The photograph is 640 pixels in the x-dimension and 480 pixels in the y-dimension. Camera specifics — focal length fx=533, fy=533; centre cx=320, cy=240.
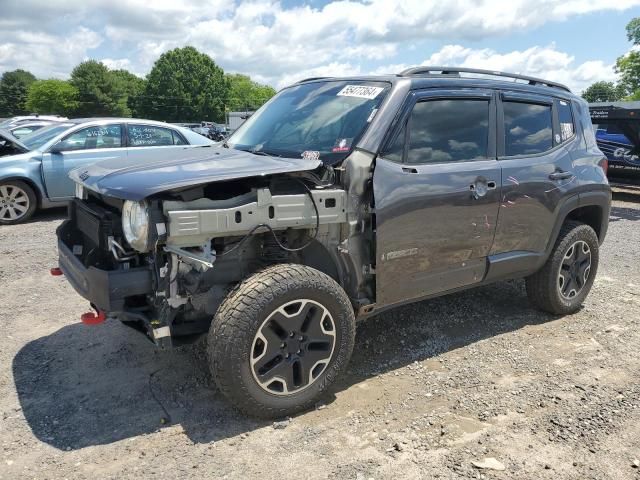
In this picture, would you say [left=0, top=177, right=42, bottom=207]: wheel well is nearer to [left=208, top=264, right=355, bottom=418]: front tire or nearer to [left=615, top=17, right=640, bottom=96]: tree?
[left=208, top=264, right=355, bottom=418]: front tire

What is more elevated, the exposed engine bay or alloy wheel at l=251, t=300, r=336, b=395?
the exposed engine bay

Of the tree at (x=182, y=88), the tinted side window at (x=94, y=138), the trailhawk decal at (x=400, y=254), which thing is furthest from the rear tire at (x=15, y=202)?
the tree at (x=182, y=88)

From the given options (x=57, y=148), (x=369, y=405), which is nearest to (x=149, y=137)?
(x=57, y=148)

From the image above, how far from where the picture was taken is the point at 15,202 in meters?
8.33

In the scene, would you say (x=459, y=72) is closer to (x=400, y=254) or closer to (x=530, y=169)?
(x=530, y=169)

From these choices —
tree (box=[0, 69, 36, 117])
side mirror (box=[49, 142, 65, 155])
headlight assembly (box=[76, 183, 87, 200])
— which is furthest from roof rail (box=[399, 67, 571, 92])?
tree (box=[0, 69, 36, 117])

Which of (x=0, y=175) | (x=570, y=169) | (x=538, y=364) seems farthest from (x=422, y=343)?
(x=0, y=175)

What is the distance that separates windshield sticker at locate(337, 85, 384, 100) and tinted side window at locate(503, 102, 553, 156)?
1.18 metres

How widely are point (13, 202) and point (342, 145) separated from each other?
6.91 metres

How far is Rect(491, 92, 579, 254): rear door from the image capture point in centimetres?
412

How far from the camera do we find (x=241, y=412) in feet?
10.3

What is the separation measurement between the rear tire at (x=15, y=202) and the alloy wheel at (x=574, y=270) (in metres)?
7.68

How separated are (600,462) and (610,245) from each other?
18.9 feet

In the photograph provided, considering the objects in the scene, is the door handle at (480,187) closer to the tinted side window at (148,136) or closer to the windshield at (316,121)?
the windshield at (316,121)
